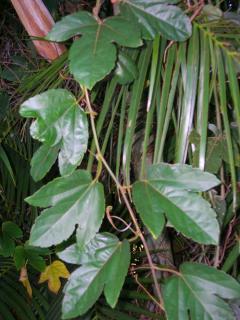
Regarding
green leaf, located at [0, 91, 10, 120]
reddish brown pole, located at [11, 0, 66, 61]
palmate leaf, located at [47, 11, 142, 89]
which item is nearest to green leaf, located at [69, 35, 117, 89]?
palmate leaf, located at [47, 11, 142, 89]

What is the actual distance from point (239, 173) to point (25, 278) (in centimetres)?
73

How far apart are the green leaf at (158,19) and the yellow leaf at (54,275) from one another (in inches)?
31.7

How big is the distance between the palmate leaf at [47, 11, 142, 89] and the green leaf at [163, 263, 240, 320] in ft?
0.87

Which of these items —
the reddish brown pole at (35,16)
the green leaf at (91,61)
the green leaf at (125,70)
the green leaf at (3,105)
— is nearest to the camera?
the green leaf at (91,61)

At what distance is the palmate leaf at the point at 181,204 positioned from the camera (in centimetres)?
41

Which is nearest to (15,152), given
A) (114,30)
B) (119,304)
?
(119,304)

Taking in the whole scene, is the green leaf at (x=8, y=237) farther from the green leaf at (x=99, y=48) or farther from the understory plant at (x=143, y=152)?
the green leaf at (x=99, y=48)

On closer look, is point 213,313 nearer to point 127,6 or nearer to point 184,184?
point 184,184

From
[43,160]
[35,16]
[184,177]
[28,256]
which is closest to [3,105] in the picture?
[35,16]

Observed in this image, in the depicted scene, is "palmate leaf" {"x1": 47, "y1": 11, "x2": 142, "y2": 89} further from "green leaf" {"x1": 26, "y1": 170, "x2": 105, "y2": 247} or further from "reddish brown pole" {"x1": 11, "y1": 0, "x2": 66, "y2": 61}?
"reddish brown pole" {"x1": 11, "y1": 0, "x2": 66, "y2": 61}

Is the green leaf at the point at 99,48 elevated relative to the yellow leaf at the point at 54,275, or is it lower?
elevated

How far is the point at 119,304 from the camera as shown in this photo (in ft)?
3.30

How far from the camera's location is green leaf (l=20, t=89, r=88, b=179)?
44 centimetres

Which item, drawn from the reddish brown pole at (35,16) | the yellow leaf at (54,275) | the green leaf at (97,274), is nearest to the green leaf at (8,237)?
the yellow leaf at (54,275)
